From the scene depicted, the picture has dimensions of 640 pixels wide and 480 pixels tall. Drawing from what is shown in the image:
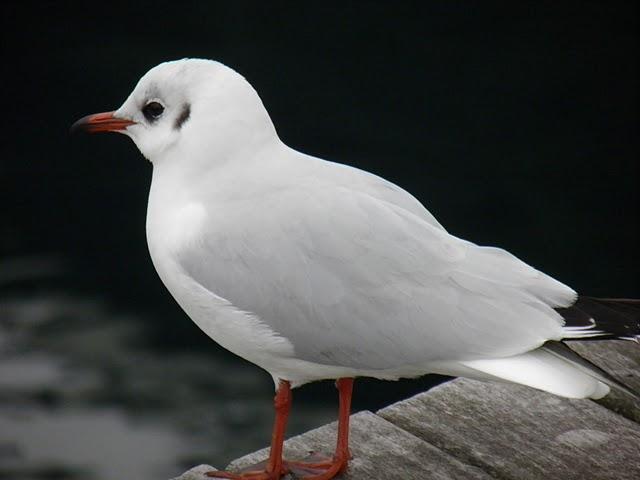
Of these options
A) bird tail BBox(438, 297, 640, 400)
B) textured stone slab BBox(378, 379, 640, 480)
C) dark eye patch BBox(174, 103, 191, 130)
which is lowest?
textured stone slab BBox(378, 379, 640, 480)

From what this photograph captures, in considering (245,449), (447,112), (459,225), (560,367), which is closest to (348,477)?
(560,367)

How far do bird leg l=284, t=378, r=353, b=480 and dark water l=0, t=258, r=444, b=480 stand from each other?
2682 millimetres

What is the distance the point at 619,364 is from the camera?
2.98m

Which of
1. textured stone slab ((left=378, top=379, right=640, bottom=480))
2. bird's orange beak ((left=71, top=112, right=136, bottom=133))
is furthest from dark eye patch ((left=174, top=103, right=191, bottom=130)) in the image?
textured stone slab ((left=378, top=379, right=640, bottom=480))

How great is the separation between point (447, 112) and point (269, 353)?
180 inches

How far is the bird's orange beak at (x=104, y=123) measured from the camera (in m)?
2.88

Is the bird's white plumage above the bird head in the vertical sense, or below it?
below

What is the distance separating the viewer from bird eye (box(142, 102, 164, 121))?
2.79m

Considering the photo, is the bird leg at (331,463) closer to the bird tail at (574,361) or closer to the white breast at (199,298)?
the white breast at (199,298)

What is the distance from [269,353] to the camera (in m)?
2.68

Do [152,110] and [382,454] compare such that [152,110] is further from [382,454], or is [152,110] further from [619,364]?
[619,364]

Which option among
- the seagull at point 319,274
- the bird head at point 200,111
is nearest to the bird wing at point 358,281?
the seagull at point 319,274

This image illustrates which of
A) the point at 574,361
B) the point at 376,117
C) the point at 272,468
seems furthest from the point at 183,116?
the point at 376,117

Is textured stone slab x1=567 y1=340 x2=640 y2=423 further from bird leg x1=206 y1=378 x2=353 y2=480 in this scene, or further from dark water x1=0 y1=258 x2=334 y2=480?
dark water x1=0 y1=258 x2=334 y2=480
